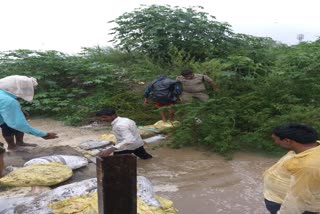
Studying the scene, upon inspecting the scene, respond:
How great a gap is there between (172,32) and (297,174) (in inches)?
326

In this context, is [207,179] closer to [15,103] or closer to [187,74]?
[15,103]

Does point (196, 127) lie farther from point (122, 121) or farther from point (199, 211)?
point (199, 211)

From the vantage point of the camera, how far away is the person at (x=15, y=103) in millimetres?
5215

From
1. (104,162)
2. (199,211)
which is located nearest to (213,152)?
(199,211)

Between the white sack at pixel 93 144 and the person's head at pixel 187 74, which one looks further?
the person's head at pixel 187 74

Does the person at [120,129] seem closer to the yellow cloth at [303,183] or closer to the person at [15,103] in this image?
the person at [15,103]

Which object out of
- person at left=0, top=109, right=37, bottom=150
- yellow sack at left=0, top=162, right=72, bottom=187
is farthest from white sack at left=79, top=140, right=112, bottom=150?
yellow sack at left=0, top=162, right=72, bottom=187

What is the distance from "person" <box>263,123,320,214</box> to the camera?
101 inches

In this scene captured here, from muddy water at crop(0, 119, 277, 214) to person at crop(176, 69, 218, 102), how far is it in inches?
60.0

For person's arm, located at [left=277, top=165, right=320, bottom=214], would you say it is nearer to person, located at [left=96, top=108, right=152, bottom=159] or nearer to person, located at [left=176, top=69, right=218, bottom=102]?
person, located at [left=96, top=108, right=152, bottom=159]

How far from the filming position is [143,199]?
3.67 metres

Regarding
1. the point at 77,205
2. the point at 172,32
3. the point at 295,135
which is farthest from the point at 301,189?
the point at 172,32

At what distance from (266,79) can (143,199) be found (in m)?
4.99

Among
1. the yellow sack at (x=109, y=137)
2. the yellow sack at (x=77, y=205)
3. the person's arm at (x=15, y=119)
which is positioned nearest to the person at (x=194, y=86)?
the yellow sack at (x=109, y=137)
